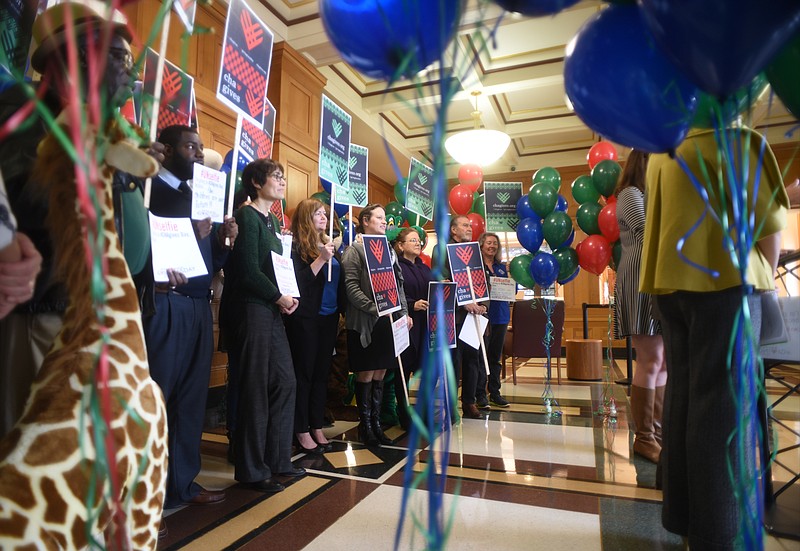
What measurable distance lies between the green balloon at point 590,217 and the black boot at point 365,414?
1721mm

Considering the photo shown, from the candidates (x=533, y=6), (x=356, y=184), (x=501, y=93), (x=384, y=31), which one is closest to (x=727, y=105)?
(x=533, y=6)

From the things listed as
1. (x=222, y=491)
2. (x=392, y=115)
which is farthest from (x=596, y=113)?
(x=392, y=115)

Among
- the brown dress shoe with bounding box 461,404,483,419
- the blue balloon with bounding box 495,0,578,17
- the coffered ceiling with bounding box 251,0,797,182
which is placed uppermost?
the coffered ceiling with bounding box 251,0,797,182

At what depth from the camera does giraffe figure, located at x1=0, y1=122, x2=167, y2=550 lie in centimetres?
60

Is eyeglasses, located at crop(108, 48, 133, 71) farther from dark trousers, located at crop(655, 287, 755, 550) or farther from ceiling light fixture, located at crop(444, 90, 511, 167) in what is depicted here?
ceiling light fixture, located at crop(444, 90, 511, 167)

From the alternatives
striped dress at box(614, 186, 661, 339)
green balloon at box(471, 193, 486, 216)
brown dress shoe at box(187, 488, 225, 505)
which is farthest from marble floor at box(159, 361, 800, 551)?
green balloon at box(471, 193, 486, 216)

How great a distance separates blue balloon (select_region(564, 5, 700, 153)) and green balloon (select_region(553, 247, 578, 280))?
2.73 meters

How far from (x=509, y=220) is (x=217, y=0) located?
3.01m

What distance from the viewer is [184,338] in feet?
5.41

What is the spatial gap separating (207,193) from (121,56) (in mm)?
758

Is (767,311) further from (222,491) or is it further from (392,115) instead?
(392,115)

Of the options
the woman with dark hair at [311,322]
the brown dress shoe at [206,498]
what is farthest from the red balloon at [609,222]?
the brown dress shoe at [206,498]

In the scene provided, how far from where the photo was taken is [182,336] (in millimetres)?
1640

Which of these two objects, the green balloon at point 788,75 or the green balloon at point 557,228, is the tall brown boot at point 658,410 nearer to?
the green balloon at point 557,228
